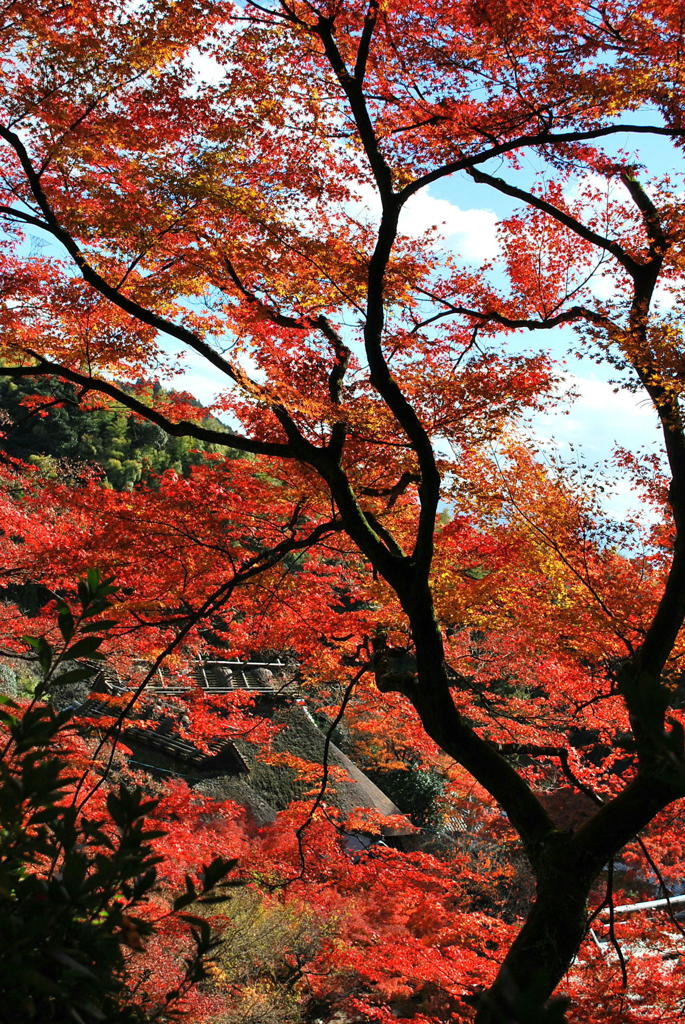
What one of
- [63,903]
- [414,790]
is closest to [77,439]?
[414,790]

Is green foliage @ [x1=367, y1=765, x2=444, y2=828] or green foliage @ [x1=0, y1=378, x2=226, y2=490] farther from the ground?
green foliage @ [x1=0, y1=378, x2=226, y2=490]

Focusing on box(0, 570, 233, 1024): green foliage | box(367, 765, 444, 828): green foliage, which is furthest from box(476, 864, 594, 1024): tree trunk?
box(367, 765, 444, 828): green foliage

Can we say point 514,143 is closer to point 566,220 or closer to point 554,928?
point 566,220

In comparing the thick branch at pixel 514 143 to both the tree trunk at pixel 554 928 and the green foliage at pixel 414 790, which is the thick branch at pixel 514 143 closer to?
the tree trunk at pixel 554 928

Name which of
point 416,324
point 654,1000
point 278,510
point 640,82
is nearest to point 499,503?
point 416,324

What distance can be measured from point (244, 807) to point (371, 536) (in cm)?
988

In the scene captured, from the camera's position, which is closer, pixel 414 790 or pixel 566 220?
pixel 566 220

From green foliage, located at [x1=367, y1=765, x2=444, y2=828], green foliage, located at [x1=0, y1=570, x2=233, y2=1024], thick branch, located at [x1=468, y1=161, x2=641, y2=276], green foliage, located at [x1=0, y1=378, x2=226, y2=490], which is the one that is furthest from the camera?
green foliage, located at [x1=0, y1=378, x2=226, y2=490]

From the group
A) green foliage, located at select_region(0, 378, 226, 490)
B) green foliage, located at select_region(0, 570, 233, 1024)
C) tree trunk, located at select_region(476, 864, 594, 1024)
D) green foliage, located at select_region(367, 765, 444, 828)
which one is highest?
green foliage, located at select_region(0, 378, 226, 490)

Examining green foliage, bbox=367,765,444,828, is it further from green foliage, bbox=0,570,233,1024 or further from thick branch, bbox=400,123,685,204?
green foliage, bbox=0,570,233,1024

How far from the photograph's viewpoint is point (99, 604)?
4.83ft

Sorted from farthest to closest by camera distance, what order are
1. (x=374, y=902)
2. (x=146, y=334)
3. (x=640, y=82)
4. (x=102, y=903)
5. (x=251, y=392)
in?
1. (x=374, y=902)
2. (x=146, y=334)
3. (x=251, y=392)
4. (x=640, y=82)
5. (x=102, y=903)

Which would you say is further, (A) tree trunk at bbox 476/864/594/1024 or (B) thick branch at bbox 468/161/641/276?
(B) thick branch at bbox 468/161/641/276

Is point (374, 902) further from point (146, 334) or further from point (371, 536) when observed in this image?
point (146, 334)
